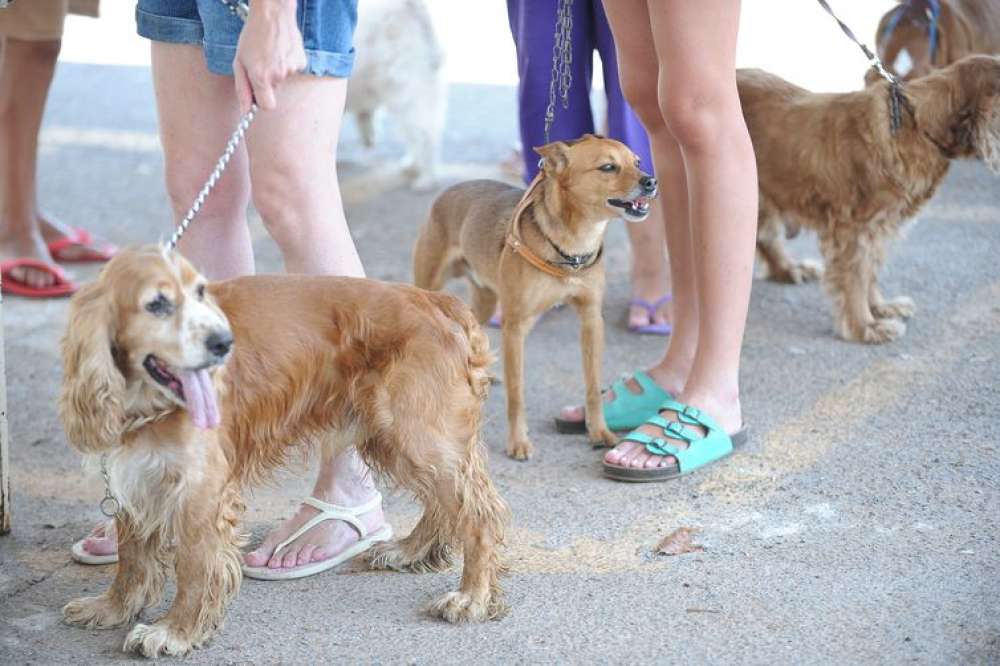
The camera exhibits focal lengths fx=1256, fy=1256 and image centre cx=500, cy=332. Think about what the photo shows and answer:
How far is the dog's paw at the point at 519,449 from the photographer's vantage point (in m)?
3.98

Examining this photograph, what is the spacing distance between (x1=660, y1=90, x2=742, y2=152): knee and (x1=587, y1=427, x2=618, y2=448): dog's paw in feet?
3.18

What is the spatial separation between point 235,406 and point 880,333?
2927 millimetres

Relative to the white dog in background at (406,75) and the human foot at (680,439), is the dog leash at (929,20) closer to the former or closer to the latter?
the white dog in background at (406,75)

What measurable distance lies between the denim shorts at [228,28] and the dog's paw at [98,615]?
132cm

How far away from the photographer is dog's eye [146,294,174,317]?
2525 mm

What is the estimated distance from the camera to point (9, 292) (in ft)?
17.8

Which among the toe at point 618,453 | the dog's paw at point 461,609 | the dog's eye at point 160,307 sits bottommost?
the dog's paw at point 461,609

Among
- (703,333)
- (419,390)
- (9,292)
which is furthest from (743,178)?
(9,292)

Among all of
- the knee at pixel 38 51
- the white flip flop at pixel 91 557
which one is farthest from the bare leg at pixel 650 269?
the knee at pixel 38 51

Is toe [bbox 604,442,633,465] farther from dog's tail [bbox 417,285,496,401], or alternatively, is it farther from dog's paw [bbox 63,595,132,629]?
dog's paw [bbox 63,595,132,629]

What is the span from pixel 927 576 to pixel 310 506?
1565 millimetres

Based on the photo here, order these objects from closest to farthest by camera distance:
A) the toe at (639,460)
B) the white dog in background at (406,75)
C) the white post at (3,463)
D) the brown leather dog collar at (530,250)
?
the white post at (3,463)
the toe at (639,460)
the brown leather dog collar at (530,250)
the white dog in background at (406,75)

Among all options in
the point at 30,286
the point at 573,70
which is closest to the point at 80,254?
the point at 30,286

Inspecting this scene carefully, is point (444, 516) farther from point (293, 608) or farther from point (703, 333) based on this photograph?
point (703, 333)
